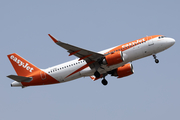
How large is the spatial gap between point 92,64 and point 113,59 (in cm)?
349

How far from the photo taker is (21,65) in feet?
157

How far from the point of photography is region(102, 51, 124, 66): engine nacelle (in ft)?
136

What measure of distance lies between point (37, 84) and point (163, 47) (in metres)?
19.2

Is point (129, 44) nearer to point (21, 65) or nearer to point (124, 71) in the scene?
point (124, 71)

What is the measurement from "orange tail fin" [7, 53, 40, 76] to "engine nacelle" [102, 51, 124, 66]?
1130 centimetres

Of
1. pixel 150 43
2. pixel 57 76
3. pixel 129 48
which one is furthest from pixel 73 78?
pixel 150 43

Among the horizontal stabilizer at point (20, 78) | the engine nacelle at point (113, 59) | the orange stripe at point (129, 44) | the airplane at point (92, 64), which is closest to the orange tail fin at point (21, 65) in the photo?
the airplane at point (92, 64)

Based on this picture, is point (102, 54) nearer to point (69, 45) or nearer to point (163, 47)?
point (69, 45)

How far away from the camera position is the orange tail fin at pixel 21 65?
47097 mm

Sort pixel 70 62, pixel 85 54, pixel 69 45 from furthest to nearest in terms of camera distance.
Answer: pixel 70 62, pixel 85 54, pixel 69 45

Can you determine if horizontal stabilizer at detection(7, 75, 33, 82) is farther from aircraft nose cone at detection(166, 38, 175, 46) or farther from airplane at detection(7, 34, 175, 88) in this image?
aircraft nose cone at detection(166, 38, 175, 46)

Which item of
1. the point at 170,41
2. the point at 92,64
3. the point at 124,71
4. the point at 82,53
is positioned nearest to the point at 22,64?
the point at 82,53

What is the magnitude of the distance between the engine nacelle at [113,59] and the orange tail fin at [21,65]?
11296 millimetres

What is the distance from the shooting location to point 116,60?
41500 mm
